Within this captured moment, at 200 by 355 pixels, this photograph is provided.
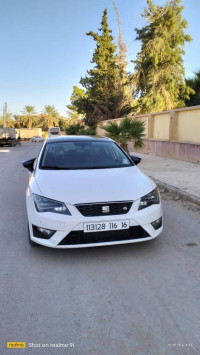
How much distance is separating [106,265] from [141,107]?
76.6 ft

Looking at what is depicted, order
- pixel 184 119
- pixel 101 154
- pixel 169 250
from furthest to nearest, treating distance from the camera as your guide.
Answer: pixel 184 119, pixel 101 154, pixel 169 250

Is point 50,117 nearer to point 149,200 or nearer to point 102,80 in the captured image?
point 102,80

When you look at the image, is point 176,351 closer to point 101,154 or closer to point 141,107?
point 101,154

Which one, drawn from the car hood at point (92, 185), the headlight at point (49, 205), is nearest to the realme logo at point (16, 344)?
the headlight at point (49, 205)

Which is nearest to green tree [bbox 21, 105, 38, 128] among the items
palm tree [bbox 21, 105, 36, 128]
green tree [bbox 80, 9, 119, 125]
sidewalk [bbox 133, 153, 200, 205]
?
palm tree [bbox 21, 105, 36, 128]

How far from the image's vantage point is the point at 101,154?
470 centimetres

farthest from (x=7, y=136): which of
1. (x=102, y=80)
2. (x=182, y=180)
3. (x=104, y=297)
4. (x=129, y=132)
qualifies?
(x=104, y=297)

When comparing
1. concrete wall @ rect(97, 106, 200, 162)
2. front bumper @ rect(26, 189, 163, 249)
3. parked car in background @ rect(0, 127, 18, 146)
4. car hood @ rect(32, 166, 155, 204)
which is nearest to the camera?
front bumper @ rect(26, 189, 163, 249)

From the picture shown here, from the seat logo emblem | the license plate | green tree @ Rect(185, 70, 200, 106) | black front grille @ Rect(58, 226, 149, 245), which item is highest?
green tree @ Rect(185, 70, 200, 106)

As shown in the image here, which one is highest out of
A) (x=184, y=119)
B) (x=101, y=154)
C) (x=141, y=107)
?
(x=141, y=107)

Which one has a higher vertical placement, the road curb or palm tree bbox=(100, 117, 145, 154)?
palm tree bbox=(100, 117, 145, 154)

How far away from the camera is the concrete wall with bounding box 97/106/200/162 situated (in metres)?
11.5

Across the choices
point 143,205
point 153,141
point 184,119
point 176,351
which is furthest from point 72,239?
point 153,141

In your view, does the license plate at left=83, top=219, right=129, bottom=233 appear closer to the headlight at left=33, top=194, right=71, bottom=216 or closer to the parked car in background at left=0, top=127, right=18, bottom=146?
the headlight at left=33, top=194, right=71, bottom=216
